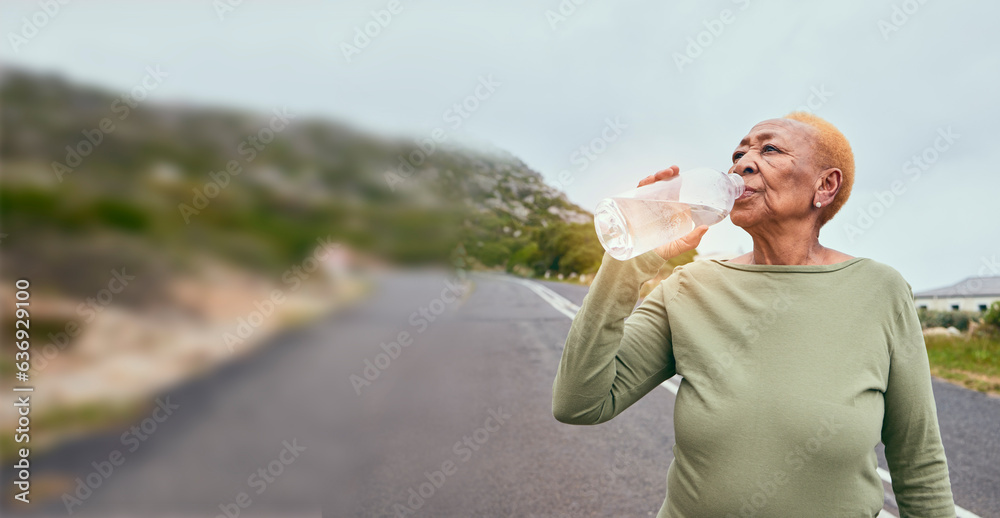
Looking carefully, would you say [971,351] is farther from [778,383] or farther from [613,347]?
[613,347]

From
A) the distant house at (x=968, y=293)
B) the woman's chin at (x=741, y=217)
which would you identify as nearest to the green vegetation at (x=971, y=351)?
the distant house at (x=968, y=293)

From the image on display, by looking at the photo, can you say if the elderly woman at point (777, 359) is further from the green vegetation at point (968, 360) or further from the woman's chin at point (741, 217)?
the green vegetation at point (968, 360)

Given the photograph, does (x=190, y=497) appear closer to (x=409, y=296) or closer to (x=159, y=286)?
(x=159, y=286)

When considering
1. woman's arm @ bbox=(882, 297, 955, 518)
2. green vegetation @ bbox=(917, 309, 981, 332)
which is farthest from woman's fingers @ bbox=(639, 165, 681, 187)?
green vegetation @ bbox=(917, 309, 981, 332)

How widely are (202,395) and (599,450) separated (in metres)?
2.48

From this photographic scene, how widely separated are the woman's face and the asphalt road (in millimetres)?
1201

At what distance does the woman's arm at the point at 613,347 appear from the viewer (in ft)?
3.31

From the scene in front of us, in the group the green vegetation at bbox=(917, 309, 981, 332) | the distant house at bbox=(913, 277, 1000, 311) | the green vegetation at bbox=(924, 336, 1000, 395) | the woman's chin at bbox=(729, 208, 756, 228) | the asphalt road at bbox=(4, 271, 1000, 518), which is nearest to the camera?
the woman's chin at bbox=(729, 208, 756, 228)

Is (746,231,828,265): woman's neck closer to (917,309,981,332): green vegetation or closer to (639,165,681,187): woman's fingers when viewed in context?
(639,165,681,187): woman's fingers

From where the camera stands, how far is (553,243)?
102ft

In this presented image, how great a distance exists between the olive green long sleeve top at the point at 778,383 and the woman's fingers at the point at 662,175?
0.14m

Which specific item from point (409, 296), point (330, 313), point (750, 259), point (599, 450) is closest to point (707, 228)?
point (750, 259)

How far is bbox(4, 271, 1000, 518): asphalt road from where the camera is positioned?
76.7 inches

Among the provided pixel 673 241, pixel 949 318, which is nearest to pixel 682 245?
pixel 673 241
